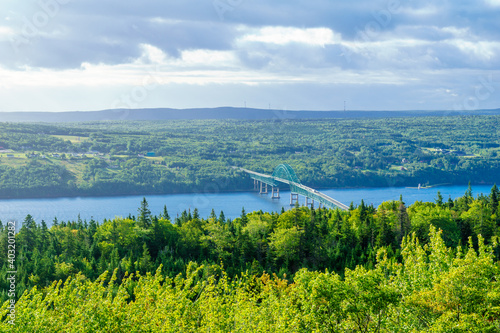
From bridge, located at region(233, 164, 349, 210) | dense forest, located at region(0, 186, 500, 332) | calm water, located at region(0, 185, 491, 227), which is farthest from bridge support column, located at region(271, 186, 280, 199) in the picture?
dense forest, located at region(0, 186, 500, 332)

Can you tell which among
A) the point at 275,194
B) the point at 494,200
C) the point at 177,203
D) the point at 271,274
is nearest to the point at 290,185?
the point at 275,194

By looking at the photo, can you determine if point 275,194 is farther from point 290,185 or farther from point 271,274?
point 271,274

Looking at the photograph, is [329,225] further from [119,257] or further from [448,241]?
[119,257]

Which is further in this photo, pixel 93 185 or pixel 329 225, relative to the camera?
pixel 93 185

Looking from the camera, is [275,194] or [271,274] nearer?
[271,274]

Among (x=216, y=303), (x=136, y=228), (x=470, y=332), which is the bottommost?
(x=136, y=228)

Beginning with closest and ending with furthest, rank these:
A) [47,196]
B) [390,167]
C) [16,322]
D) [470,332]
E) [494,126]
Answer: [470,332] → [16,322] → [47,196] → [390,167] → [494,126]

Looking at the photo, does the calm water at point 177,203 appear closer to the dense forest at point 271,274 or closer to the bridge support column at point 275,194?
the bridge support column at point 275,194

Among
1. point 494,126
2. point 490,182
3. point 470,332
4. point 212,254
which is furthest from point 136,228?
point 494,126
